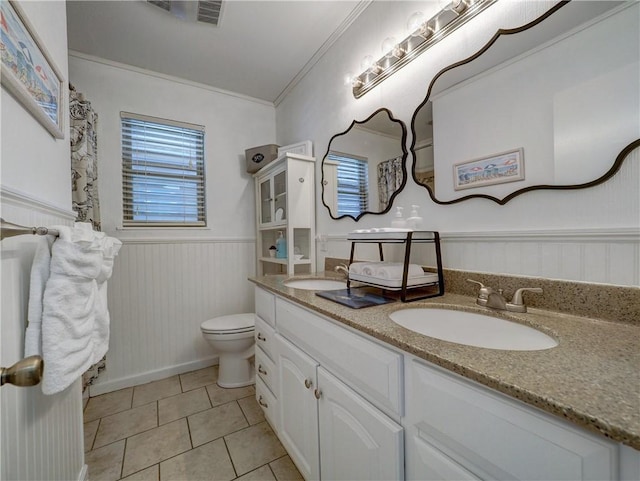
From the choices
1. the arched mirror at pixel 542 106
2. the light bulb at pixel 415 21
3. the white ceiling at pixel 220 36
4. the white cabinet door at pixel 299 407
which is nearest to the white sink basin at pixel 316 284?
the white cabinet door at pixel 299 407

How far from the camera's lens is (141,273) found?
2.12 metres

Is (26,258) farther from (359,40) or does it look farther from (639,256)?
(359,40)

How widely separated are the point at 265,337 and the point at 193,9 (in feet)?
6.40

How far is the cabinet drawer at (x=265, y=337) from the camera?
4.57 feet

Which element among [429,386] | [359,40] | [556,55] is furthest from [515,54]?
[429,386]

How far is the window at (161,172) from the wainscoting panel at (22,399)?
1.28m

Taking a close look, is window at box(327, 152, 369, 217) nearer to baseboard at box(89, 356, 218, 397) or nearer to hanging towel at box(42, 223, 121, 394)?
hanging towel at box(42, 223, 121, 394)

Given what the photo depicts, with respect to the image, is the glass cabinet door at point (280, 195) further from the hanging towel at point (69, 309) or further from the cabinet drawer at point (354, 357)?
the hanging towel at point (69, 309)

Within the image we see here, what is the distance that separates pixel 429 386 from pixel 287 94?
8.42 feet

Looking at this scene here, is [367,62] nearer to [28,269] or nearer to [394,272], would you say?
[394,272]

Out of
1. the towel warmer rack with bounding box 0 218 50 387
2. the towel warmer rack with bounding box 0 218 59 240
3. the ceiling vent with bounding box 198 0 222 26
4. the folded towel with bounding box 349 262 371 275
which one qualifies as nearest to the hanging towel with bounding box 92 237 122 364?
the towel warmer rack with bounding box 0 218 59 240

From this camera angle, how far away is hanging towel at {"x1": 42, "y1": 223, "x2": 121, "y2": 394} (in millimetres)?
762

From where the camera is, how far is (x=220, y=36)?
1.79 m

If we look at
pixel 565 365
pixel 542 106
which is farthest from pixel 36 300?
pixel 542 106
